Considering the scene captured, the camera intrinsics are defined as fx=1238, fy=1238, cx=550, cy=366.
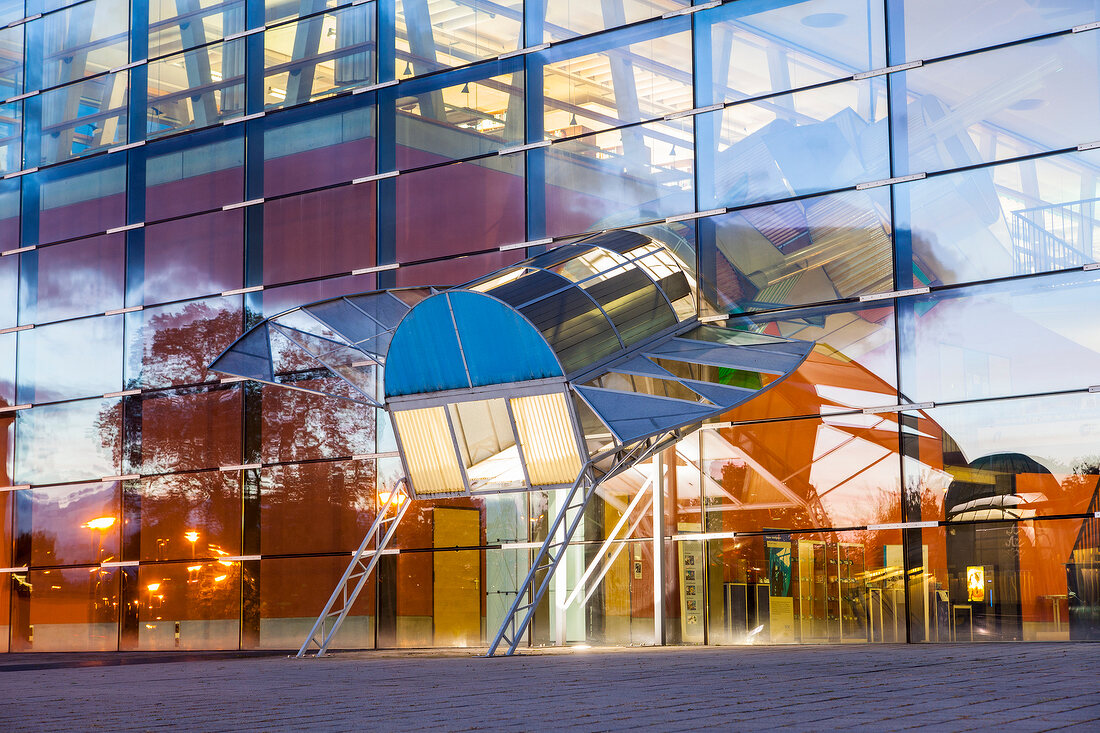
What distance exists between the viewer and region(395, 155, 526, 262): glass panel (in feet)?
67.5

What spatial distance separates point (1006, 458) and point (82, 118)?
2001cm

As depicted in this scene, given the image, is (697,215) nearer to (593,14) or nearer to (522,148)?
(522,148)

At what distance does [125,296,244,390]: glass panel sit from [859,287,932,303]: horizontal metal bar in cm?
1171

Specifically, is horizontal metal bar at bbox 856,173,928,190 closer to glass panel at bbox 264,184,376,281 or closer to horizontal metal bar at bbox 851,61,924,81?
horizontal metal bar at bbox 851,61,924,81

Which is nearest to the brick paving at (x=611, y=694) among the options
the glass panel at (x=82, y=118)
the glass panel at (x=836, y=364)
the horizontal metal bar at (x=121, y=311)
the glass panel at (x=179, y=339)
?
the glass panel at (x=836, y=364)

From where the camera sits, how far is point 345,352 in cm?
2120

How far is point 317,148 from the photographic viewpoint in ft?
74.9

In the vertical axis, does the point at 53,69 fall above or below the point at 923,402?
above

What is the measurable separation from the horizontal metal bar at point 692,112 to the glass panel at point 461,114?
270 cm

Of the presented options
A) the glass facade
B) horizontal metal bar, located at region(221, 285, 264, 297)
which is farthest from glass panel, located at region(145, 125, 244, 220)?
horizontal metal bar, located at region(221, 285, 264, 297)

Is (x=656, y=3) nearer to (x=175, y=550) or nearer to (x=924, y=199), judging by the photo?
(x=924, y=199)

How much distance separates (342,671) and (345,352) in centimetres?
911

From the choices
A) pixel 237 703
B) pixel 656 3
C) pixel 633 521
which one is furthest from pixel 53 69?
pixel 237 703

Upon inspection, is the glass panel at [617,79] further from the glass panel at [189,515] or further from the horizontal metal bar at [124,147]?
the horizontal metal bar at [124,147]
